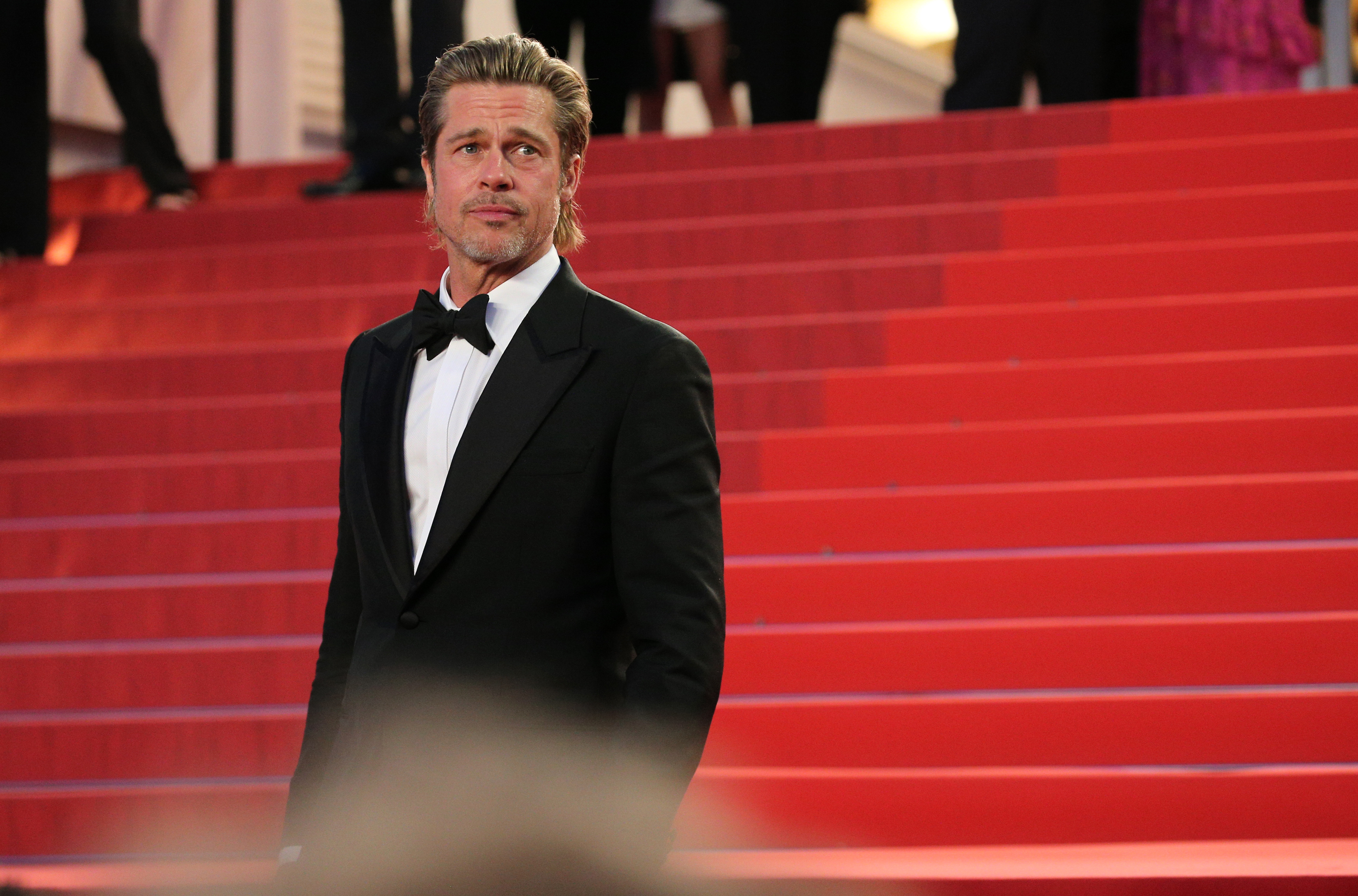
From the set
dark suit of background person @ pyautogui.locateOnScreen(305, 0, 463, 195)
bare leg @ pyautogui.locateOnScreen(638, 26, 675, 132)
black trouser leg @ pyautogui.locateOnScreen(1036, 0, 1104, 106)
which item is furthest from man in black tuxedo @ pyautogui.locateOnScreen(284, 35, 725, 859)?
bare leg @ pyautogui.locateOnScreen(638, 26, 675, 132)

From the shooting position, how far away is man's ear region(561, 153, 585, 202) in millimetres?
1428

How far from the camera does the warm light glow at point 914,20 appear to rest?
1142 centimetres

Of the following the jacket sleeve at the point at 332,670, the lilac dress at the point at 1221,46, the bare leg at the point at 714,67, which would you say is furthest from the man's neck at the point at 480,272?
the lilac dress at the point at 1221,46

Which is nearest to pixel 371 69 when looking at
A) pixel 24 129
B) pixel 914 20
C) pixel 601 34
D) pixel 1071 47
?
pixel 601 34

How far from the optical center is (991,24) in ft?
15.9

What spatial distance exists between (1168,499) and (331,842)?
94.4 inches

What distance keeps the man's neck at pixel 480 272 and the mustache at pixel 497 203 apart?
5 cm

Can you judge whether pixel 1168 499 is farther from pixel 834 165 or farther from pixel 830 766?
pixel 834 165

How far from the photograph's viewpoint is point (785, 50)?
211 inches

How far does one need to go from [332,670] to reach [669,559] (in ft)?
1.40

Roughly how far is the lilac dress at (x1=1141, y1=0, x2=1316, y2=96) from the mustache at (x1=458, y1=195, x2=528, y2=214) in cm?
477

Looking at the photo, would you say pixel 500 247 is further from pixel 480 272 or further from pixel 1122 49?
pixel 1122 49

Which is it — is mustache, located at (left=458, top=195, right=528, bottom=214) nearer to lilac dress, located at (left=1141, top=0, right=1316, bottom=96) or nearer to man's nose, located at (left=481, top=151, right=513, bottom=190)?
man's nose, located at (left=481, top=151, right=513, bottom=190)

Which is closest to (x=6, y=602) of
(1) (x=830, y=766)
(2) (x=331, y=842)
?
(1) (x=830, y=766)
